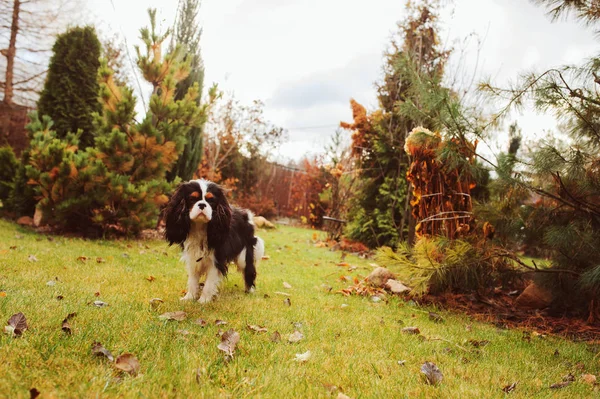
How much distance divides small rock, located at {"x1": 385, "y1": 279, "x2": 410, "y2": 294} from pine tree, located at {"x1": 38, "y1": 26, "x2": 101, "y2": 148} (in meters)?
6.83

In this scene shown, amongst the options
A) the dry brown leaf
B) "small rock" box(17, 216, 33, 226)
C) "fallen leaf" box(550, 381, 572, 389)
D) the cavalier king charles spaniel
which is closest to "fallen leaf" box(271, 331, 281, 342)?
the dry brown leaf

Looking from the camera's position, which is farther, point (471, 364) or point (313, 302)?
point (313, 302)

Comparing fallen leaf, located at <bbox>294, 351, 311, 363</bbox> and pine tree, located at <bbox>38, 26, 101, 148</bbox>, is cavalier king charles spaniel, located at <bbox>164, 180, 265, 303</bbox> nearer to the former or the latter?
fallen leaf, located at <bbox>294, 351, 311, 363</bbox>

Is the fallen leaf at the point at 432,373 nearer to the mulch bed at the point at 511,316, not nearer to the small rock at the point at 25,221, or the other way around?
the mulch bed at the point at 511,316

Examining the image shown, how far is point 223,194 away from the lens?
3.78 meters

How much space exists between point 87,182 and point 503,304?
6.33 meters

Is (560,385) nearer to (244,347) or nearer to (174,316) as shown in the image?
(244,347)

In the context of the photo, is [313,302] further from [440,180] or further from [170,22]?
[170,22]

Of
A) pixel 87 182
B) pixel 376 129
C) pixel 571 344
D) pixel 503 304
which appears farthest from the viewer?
pixel 376 129

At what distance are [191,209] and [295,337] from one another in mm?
1540

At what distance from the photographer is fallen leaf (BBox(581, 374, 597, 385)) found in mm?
2353

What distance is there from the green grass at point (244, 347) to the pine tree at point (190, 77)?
16.0 feet

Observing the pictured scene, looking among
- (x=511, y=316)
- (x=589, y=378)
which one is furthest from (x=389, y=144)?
A: (x=589, y=378)

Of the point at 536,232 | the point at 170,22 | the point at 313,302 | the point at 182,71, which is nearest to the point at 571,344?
the point at 536,232
